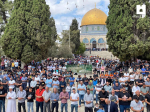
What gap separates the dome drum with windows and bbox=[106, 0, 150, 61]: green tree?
3860cm

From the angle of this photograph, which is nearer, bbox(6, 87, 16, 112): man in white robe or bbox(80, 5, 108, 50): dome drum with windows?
bbox(6, 87, 16, 112): man in white robe

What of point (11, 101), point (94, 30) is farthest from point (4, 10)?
point (94, 30)

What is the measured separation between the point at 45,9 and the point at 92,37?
41240mm

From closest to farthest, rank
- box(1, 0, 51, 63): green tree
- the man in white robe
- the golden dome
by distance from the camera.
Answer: the man in white robe
box(1, 0, 51, 63): green tree
the golden dome

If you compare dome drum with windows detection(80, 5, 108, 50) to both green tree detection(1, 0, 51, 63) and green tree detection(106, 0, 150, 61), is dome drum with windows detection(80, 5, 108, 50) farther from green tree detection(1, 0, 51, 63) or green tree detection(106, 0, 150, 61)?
green tree detection(1, 0, 51, 63)

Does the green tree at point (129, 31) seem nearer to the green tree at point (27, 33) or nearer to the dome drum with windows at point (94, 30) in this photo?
the green tree at point (27, 33)

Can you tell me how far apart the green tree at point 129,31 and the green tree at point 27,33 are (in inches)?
340

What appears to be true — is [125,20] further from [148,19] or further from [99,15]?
[99,15]

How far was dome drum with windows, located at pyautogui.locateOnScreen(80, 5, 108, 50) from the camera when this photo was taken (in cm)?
6003

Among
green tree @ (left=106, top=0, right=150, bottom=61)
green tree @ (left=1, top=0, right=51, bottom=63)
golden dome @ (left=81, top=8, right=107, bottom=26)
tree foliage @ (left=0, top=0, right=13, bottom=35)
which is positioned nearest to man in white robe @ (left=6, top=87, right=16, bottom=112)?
green tree @ (left=1, top=0, right=51, bottom=63)

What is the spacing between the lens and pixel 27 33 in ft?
63.8

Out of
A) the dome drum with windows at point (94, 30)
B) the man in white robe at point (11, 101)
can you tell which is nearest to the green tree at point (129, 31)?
the man in white robe at point (11, 101)

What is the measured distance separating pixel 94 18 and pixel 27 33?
45.6m

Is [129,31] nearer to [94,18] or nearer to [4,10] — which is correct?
[4,10]
